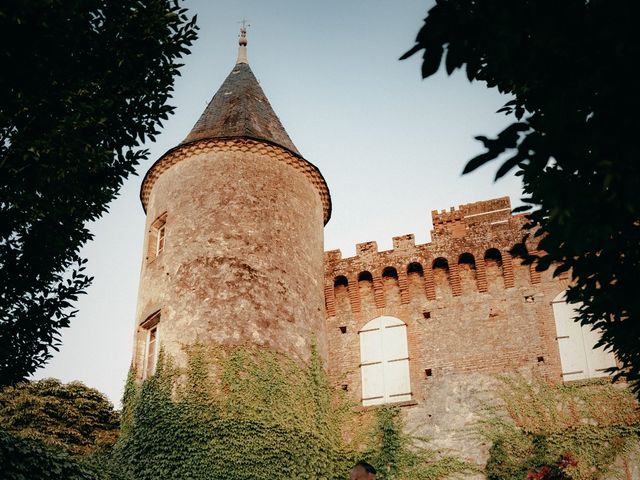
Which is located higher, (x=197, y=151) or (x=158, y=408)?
(x=197, y=151)

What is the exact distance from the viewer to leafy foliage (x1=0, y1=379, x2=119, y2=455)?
24.9 m

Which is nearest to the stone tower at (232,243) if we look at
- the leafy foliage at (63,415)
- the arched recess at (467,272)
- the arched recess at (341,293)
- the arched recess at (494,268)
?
the arched recess at (341,293)

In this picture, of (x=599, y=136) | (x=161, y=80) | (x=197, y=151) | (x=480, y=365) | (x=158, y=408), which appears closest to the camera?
(x=599, y=136)

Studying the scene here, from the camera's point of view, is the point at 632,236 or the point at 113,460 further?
the point at 113,460

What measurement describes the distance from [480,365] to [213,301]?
6101 millimetres

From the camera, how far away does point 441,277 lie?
1708 cm

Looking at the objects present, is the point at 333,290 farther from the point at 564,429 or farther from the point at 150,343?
the point at 564,429

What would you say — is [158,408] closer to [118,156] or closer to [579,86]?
[118,156]

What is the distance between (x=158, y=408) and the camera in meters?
14.0

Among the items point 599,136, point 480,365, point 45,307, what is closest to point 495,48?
point 599,136

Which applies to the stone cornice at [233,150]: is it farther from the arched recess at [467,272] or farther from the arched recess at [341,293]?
the arched recess at [467,272]

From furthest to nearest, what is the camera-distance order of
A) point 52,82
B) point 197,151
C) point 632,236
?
point 197,151, point 52,82, point 632,236

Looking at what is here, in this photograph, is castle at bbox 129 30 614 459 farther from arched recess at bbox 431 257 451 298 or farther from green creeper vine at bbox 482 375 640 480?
green creeper vine at bbox 482 375 640 480

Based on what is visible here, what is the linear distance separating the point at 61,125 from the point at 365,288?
1112 cm
